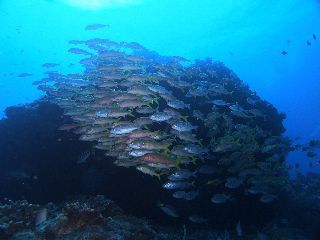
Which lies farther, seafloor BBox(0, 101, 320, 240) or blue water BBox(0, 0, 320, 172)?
blue water BBox(0, 0, 320, 172)

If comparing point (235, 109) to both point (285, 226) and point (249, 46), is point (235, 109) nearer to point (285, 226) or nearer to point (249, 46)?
point (285, 226)

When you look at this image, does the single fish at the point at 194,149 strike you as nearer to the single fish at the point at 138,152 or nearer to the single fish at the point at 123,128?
the single fish at the point at 138,152

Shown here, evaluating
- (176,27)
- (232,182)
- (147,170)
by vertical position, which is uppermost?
(176,27)

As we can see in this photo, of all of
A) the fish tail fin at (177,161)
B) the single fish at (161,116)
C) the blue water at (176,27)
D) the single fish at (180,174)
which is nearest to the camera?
the fish tail fin at (177,161)

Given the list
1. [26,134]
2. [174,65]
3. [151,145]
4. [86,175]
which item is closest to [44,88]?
[26,134]

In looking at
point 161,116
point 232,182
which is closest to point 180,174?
point 161,116

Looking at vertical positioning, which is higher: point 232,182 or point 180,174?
point 232,182

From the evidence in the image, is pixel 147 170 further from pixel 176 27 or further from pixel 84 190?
pixel 176 27

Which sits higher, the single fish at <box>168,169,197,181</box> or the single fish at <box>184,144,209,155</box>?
the single fish at <box>184,144,209,155</box>

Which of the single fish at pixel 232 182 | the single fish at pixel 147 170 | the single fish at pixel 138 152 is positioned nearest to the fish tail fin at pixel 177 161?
the single fish at pixel 147 170

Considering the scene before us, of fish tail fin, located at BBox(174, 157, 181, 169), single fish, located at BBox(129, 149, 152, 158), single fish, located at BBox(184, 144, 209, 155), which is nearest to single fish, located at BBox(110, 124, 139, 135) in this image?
single fish, located at BBox(129, 149, 152, 158)

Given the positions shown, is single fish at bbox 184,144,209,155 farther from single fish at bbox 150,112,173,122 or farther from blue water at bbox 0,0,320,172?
blue water at bbox 0,0,320,172

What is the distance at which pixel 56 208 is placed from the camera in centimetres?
945

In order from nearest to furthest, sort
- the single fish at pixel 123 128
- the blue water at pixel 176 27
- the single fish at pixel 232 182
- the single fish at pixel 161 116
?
the single fish at pixel 123 128 < the single fish at pixel 161 116 < the single fish at pixel 232 182 < the blue water at pixel 176 27
